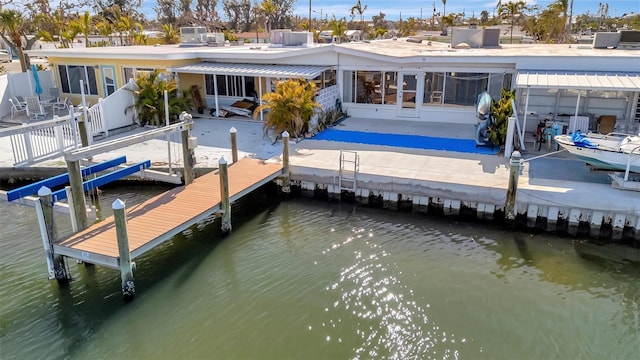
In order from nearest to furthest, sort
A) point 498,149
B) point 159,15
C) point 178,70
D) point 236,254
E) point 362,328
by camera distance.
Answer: point 362,328 < point 236,254 < point 498,149 < point 178,70 < point 159,15

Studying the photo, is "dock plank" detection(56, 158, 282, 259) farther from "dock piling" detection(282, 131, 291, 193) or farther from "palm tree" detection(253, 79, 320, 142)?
"palm tree" detection(253, 79, 320, 142)

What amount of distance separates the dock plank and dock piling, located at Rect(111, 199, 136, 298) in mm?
184

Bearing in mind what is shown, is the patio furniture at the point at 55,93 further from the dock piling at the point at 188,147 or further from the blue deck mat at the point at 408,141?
the blue deck mat at the point at 408,141

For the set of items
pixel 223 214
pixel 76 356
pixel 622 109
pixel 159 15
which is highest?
pixel 159 15

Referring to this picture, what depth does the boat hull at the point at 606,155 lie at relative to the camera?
1107cm

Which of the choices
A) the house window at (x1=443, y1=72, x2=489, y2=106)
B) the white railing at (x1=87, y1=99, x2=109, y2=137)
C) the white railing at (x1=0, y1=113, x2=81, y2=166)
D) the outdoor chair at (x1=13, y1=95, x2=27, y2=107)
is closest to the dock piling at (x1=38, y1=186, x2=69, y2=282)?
the white railing at (x1=0, y1=113, x2=81, y2=166)

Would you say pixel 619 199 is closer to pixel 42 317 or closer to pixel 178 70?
pixel 42 317

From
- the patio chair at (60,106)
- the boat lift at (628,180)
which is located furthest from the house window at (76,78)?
the boat lift at (628,180)

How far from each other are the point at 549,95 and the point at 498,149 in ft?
10.9

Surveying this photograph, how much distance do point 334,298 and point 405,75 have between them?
11.5 metres

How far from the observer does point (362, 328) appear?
307 inches

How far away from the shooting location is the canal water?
7383mm

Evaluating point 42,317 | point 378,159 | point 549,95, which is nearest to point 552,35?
point 549,95

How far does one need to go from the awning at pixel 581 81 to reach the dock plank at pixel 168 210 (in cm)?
792
